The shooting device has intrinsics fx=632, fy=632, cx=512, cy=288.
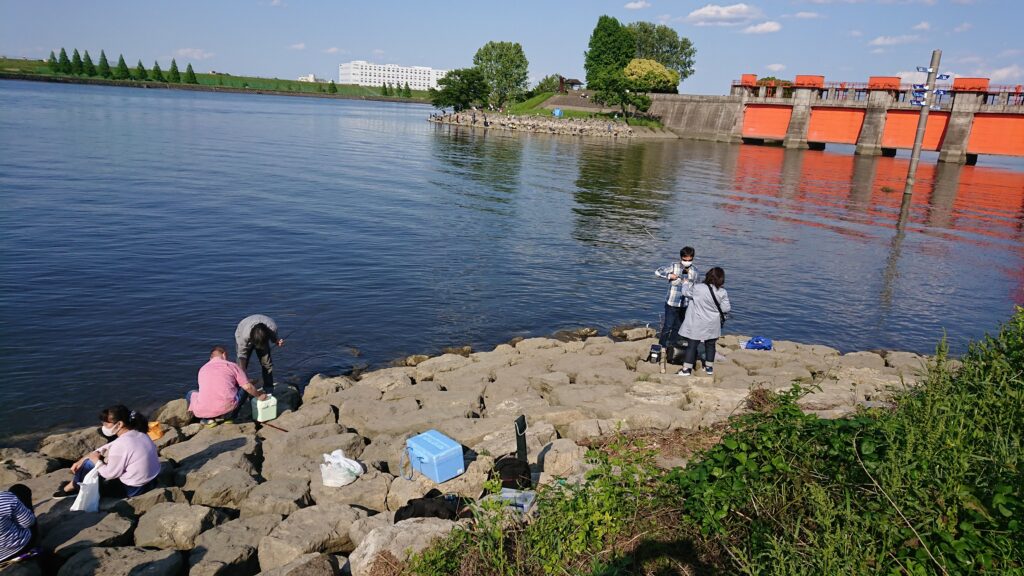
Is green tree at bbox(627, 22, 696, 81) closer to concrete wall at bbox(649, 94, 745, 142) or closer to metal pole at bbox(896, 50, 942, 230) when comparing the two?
concrete wall at bbox(649, 94, 745, 142)

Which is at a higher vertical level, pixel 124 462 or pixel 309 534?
pixel 124 462

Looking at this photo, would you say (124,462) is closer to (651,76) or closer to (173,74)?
(651,76)

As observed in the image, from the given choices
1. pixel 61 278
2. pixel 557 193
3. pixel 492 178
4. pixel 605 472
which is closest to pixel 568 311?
pixel 605 472

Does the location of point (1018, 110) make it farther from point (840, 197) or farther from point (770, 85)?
point (840, 197)

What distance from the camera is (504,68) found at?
12738 cm

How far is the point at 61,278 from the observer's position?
58.3 ft

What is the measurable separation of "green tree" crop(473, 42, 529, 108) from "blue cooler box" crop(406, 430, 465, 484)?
124 metres

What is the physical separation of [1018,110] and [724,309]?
70648mm

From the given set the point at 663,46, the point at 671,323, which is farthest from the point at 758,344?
the point at 663,46

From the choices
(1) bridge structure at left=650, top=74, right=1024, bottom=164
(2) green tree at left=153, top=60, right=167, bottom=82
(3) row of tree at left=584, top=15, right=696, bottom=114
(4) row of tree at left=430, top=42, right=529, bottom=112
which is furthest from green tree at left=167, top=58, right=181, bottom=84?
(1) bridge structure at left=650, top=74, right=1024, bottom=164

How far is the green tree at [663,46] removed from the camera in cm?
14025

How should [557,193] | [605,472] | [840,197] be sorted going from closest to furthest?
1. [605,472]
2. [557,193]
3. [840,197]

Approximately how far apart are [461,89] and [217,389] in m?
98.8

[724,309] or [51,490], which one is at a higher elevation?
[724,309]
